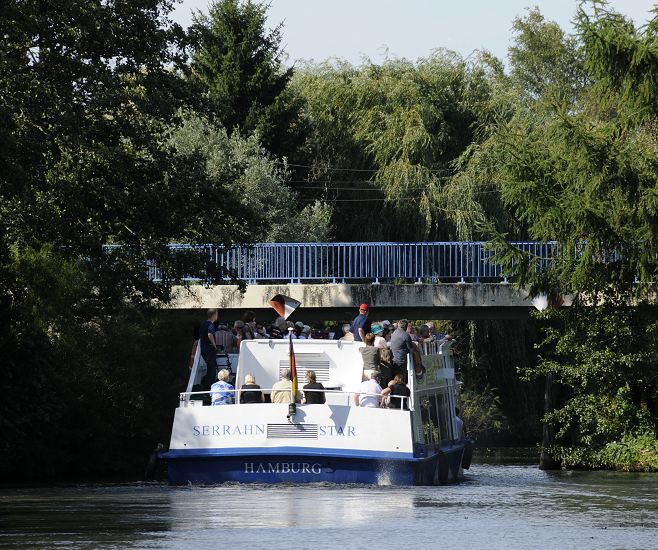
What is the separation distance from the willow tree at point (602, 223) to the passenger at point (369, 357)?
7644mm

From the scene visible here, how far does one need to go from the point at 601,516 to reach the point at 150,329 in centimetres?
2023

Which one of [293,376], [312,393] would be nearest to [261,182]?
[312,393]

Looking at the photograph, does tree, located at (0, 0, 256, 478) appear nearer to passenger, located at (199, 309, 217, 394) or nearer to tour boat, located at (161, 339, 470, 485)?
passenger, located at (199, 309, 217, 394)

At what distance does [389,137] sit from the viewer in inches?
2110

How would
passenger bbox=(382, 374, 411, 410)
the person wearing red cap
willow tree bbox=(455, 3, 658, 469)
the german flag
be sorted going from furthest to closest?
willow tree bbox=(455, 3, 658, 469) → the person wearing red cap → passenger bbox=(382, 374, 411, 410) → the german flag

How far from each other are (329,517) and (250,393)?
765 cm

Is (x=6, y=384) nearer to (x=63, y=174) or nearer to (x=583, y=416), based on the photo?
(x=63, y=174)

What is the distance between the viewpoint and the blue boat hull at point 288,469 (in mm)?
27703

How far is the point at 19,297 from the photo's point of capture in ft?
117

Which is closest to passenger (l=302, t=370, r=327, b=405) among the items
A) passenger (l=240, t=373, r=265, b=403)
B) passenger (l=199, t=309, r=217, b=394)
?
passenger (l=240, t=373, r=265, b=403)

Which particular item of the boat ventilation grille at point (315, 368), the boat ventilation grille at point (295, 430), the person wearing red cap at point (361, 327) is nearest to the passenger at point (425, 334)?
the person wearing red cap at point (361, 327)

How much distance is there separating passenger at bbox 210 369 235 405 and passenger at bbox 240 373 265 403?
9.1 inches

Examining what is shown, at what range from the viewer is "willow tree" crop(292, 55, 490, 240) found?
2068 inches

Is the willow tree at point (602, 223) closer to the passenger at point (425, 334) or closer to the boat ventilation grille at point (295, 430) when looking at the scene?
the passenger at point (425, 334)
